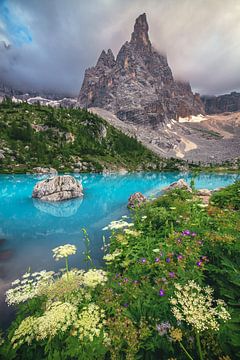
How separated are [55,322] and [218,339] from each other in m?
2.59

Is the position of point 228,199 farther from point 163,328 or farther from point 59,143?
point 59,143

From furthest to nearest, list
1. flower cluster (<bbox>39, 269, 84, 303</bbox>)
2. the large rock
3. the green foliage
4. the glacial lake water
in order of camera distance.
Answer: the large rock
the green foliage
the glacial lake water
flower cluster (<bbox>39, 269, 84, 303</bbox>)

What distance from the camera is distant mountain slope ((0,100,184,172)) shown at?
353 feet

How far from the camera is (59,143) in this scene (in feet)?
451

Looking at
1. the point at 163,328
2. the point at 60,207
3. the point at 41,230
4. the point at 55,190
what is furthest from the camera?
the point at 55,190

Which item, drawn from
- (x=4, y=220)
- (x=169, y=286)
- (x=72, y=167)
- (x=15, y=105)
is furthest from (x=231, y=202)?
(x=15, y=105)

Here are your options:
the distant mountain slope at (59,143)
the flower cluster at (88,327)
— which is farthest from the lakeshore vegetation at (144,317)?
the distant mountain slope at (59,143)

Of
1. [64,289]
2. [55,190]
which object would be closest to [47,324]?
[64,289]

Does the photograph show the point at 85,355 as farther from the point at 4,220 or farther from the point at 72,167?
the point at 72,167

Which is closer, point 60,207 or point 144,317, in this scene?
point 144,317

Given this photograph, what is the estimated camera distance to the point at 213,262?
476cm

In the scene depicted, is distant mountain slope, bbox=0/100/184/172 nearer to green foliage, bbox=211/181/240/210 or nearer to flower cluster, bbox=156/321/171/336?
green foliage, bbox=211/181/240/210

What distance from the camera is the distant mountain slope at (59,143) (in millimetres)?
107500

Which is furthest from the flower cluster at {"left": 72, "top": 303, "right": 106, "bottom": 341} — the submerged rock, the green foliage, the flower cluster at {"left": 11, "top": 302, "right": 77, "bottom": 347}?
the submerged rock
